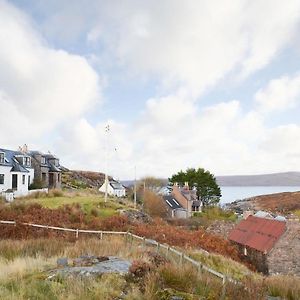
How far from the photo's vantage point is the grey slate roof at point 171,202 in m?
68.3

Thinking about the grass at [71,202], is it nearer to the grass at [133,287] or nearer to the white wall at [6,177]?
the white wall at [6,177]

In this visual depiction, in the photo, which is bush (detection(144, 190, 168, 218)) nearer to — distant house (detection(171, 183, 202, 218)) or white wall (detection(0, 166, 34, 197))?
distant house (detection(171, 183, 202, 218))

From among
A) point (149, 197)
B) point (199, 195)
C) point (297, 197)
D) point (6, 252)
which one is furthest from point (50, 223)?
point (297, 197)

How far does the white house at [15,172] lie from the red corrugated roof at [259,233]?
911 inches

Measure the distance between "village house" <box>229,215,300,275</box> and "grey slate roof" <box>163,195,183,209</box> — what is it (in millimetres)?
A: 38119

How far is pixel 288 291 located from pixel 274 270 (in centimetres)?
1715

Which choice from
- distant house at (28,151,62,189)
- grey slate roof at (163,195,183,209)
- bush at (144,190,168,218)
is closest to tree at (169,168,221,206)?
grey slate roof at (163,195,183,209)

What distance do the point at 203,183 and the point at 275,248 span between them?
56.9 m

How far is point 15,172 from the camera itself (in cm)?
4472

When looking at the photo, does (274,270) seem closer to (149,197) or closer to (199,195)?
(149,197)

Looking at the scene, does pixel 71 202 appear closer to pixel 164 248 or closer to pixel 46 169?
pixel 46 169

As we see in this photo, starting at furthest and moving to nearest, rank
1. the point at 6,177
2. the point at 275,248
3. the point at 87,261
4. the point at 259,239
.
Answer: the point at 6,177
the point at 259,239
the point at 275,248
the point at 87,261

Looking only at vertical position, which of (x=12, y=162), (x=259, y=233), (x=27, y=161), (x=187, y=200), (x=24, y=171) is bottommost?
(x=259, y=233)

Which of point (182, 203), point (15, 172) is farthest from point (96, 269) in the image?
point (182, 203)
